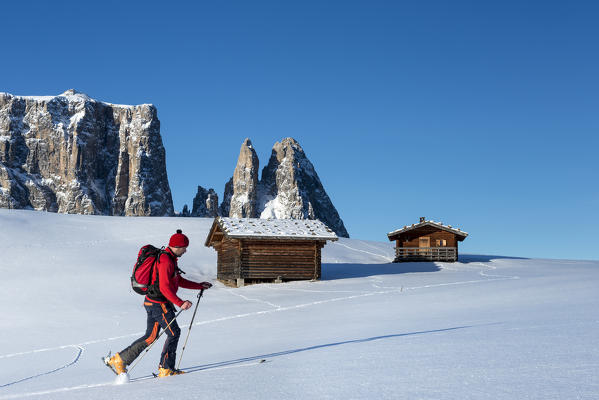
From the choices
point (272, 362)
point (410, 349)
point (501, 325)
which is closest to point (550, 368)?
point (410, 349)

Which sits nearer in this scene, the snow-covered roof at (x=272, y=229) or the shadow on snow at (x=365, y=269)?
the snow-covered roof at (x=272, y=229)

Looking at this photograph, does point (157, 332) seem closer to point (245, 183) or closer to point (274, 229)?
point (274, 229)

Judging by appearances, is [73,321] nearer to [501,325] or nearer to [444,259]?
[501,325]

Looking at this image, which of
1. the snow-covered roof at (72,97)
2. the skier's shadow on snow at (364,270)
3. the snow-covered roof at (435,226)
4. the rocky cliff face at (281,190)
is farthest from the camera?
the rocky cliff face at (281,190)

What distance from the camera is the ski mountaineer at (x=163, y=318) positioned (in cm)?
652

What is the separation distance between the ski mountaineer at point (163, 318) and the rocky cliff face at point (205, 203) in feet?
506

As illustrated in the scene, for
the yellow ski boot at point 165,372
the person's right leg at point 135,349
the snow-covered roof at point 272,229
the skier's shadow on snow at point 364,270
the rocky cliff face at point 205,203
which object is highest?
the rocky cliff face at point 205,203

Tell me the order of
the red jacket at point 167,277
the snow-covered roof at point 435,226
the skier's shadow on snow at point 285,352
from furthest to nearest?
the snow-covered roof at point 435,226 < the skier's shadow on snow at point 285,352 < the red jacket at point 167,277

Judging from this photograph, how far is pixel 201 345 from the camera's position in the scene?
417 inches

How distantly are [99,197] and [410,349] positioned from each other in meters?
156

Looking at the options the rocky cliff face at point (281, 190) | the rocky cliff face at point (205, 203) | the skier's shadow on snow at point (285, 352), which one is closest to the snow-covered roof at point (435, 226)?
the skier's shadow on snow at point (285, 352)

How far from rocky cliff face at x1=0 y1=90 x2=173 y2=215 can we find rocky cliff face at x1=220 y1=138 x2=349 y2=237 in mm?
20851

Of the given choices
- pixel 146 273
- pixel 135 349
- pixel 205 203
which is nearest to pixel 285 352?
pixel 135 349

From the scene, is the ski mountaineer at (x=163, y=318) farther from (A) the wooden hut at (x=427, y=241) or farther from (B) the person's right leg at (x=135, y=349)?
(A) the wooden hut at (x=427, y=241)
